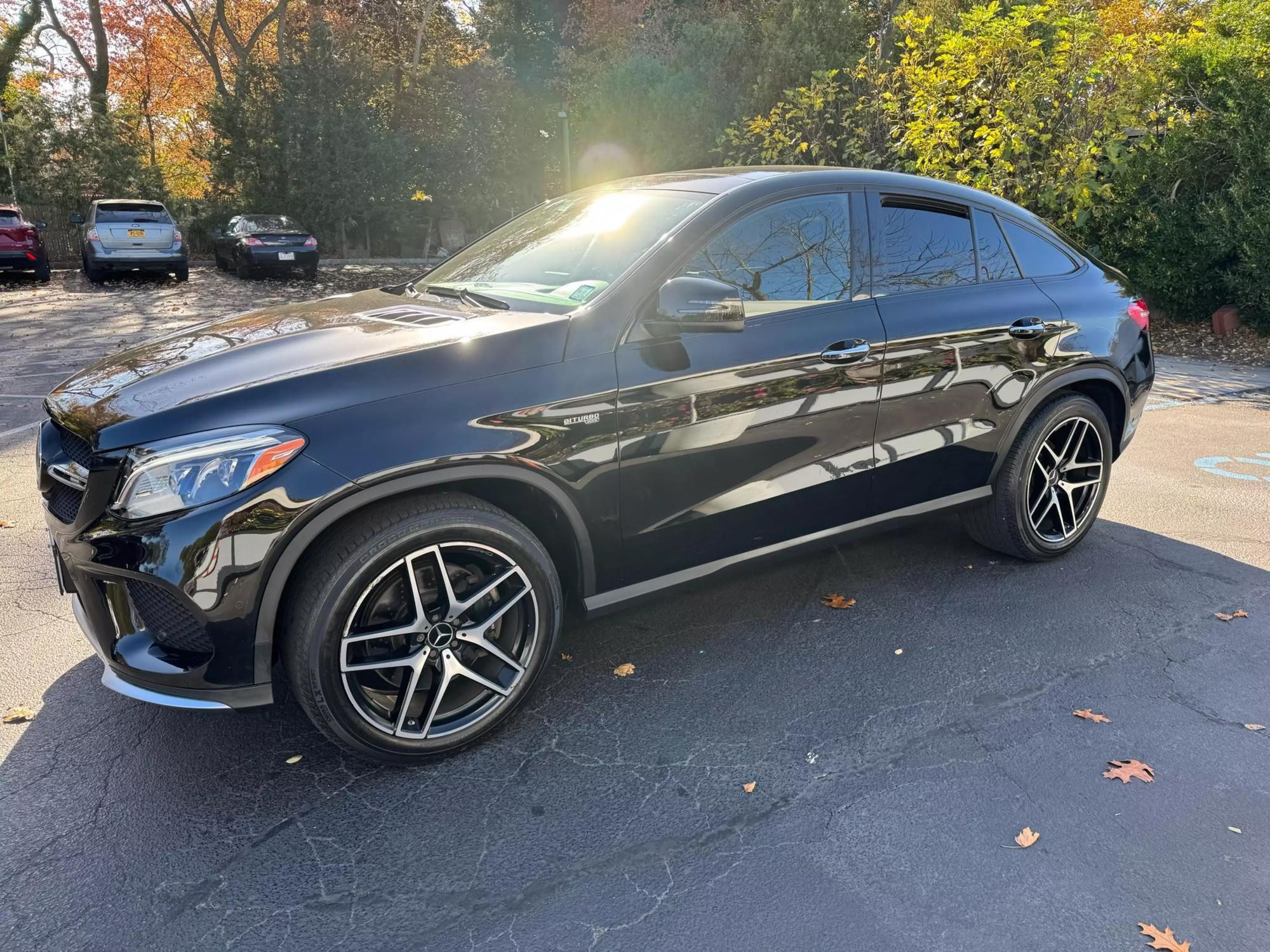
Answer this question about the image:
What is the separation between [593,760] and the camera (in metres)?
2.86

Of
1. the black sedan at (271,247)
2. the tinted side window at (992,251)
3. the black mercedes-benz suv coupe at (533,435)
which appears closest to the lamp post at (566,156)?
the black sedan at (271,247)

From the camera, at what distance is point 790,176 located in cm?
351

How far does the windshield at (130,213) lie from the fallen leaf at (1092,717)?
64.3ft

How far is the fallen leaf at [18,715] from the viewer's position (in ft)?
9.94

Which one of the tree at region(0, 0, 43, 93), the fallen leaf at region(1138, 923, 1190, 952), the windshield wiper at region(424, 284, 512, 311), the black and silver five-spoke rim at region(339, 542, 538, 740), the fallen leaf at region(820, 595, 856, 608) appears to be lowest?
the fallen leaf at region(820, 595, 856, 608)

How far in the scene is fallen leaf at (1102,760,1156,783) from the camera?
2764mm

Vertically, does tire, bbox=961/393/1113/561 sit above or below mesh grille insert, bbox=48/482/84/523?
below

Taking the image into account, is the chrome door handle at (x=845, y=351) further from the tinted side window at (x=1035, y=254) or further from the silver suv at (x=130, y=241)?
the silver suv at (x=130, y=241)

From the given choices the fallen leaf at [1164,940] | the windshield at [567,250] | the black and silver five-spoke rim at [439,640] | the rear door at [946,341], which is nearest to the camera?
the fallen leaf at [1164,940]

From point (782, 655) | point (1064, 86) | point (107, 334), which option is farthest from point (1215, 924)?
point (107, 334)

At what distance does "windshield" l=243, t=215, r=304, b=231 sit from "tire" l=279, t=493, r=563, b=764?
19.1 m

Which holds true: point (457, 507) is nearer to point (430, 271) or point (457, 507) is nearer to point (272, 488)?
point (272, 488)

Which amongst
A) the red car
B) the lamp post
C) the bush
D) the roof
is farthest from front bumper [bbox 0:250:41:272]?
the bush

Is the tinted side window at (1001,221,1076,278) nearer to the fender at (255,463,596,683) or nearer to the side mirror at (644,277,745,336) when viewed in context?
the side mirror at (644,277,745,336)
